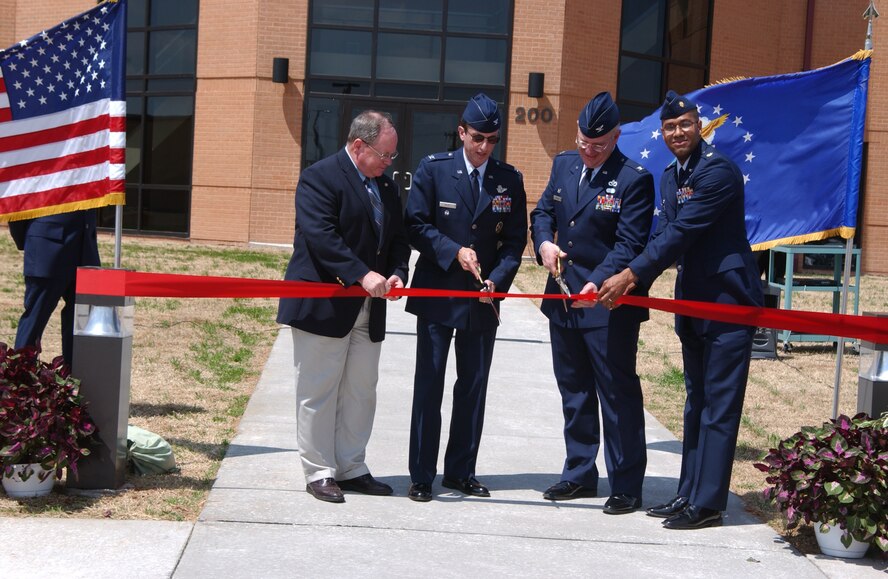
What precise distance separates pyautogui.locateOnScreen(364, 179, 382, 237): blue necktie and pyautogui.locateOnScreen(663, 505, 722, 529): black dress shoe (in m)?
2.06

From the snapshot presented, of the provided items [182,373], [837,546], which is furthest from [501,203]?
[182,373]

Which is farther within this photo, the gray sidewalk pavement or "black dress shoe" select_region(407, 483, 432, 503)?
"black dress shoe" select_region(407, 483, 432, 503)

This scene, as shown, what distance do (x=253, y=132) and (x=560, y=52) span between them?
5.61 metres

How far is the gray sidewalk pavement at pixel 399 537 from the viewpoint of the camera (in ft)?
15.4

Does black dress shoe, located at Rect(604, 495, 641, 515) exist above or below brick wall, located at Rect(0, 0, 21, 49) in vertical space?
below

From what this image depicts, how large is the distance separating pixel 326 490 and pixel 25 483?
143 cm

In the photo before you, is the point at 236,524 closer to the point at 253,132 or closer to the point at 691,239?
the point at 691,239

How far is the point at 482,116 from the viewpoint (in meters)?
5.84

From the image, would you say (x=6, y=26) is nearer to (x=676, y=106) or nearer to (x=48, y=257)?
(x=48, y=257)

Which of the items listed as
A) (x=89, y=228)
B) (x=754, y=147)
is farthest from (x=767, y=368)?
(x=89, y=228)

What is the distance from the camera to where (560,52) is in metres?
19.9

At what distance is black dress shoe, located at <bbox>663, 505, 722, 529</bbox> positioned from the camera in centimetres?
559

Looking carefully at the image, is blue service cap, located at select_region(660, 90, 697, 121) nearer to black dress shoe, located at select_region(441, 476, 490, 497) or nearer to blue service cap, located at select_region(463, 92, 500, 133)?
blue service cap, located at select_region(463, 92, 500, 133)

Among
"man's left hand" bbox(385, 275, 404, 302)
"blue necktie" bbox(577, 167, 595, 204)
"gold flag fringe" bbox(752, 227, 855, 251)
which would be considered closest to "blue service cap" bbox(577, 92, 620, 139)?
"blue necktie" bbox(577, 167, 595, 204)
